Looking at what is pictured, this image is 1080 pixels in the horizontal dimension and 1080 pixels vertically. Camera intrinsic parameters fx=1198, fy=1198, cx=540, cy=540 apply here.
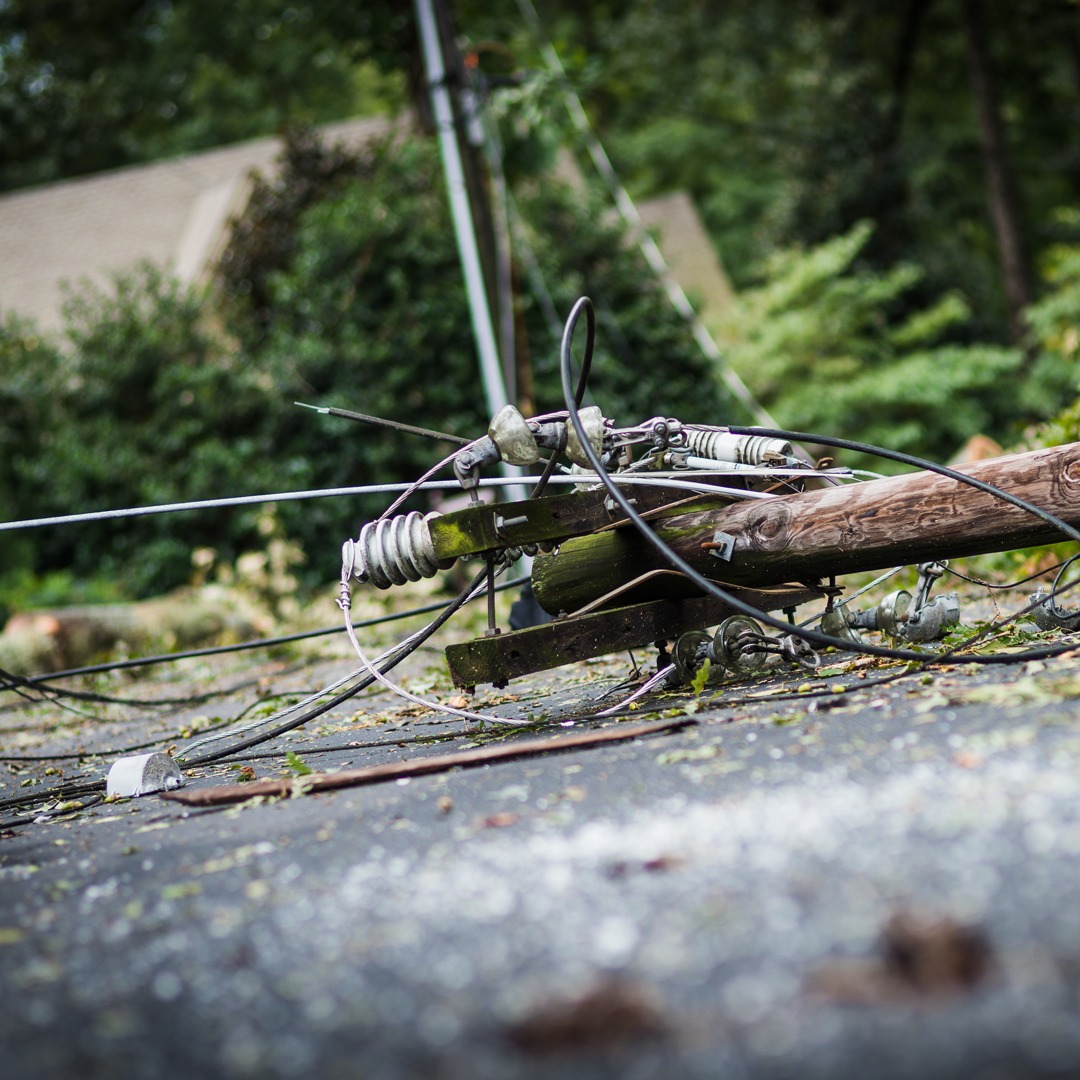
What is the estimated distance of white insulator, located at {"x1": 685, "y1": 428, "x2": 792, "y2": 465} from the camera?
422 cm

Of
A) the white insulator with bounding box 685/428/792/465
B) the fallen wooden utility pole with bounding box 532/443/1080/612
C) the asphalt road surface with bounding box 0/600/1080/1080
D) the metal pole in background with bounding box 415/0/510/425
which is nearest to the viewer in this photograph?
the asphalt road surface with bounding box 0/600/1080/1080

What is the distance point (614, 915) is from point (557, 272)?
10.8 meters

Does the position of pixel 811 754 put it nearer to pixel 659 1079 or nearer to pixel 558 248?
pixel 659 1079

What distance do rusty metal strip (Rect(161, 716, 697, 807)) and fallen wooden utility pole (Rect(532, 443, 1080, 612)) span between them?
93 centimetres

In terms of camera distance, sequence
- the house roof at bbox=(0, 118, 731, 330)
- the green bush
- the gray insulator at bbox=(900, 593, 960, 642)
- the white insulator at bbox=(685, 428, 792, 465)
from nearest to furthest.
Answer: the white insulator at bbox=(685, 428, 792, 465) → the gray insulator at bbox=(900, 593, 960, 642) → the green bush → the house roof at bbox=(0, 118, 731, 330)

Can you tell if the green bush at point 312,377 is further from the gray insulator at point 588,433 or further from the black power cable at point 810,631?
the black power cable at point 810,631

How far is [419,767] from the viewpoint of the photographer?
3.26 m

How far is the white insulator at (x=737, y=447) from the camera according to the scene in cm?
422

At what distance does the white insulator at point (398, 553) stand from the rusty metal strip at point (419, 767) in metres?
0.87

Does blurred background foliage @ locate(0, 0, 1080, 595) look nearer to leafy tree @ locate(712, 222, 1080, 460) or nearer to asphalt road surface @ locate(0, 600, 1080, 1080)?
leafy tree @ locate(712, 222, 1080, 460)

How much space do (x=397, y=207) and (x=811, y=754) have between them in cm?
984

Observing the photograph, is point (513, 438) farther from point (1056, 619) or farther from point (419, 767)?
point (1056, 619)

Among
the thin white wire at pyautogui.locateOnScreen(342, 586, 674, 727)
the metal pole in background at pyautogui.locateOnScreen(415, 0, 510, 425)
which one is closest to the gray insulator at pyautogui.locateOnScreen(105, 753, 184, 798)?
the thin white wire at pyautogui.locateOnScreen(342, 586, 674, 727)

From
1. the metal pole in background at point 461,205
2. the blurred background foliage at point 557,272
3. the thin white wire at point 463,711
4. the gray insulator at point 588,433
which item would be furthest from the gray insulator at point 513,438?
the metal pole in background at point 461,205
